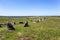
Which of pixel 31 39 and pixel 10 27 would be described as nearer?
pixel 31 39

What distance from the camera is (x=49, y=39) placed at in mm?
24281

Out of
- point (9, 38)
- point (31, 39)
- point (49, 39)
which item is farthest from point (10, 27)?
point (49, 39)

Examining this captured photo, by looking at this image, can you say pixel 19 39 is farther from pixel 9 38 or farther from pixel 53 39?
pixel 53 39

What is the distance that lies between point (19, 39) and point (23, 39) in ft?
2.70

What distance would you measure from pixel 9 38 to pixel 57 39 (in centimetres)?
1009

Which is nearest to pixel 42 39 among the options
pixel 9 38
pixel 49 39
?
pixel 49 39

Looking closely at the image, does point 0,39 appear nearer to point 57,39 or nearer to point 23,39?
point 23,39

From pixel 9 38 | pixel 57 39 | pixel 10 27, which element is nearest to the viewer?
pixel 57 39

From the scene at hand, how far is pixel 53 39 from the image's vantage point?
79.4 feet

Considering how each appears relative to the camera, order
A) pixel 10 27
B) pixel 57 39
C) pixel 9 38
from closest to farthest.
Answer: pixel 57 39 < pixel 9 38 < pixel 10 27

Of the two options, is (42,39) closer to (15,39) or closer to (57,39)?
(57,39)

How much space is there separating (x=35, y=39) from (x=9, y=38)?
18.9 feet

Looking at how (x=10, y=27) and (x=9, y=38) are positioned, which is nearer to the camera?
(x=9, y=38)

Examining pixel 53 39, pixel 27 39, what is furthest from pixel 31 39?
pixel 53 39
